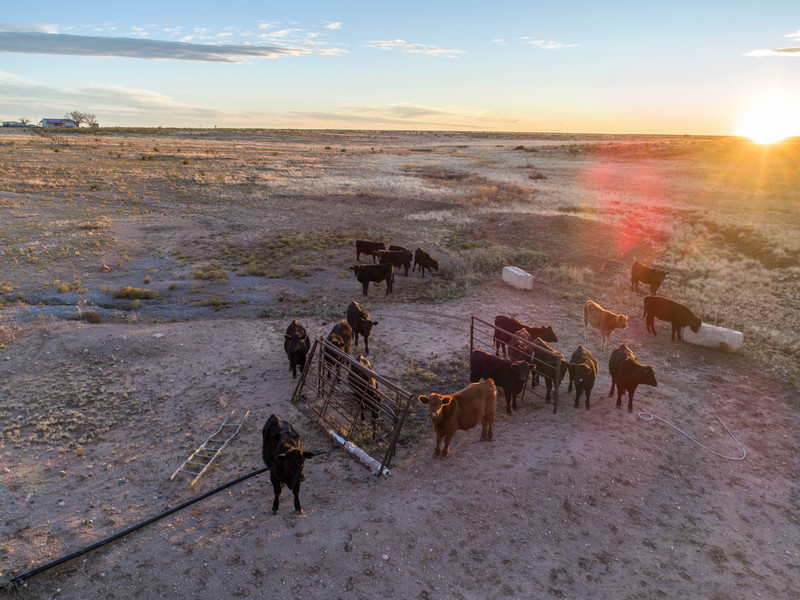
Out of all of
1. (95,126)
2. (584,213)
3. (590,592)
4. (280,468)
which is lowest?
(590,592)

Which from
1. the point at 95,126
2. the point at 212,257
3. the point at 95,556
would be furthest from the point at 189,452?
the point at 95,126

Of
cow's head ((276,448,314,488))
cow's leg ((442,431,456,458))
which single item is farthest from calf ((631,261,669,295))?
cow's head ((276,448,314,488))

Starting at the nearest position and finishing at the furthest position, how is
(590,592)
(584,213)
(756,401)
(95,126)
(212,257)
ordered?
(590,592) < (756,401) < (212,257) < (584,213) < (95,126)

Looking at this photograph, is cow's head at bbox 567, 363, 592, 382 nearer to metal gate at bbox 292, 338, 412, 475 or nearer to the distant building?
metal gate at bbox 292, 338, 412, 475

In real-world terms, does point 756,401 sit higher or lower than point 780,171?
lower

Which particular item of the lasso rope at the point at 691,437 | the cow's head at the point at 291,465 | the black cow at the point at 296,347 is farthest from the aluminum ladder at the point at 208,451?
the lasso rope at the point at 691,437

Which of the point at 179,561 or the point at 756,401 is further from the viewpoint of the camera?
the point at 756,401

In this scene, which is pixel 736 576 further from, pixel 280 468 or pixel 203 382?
pixel 203 382

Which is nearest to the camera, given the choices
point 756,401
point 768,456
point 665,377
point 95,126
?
point 768,456

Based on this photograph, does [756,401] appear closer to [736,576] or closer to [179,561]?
[736,576]
